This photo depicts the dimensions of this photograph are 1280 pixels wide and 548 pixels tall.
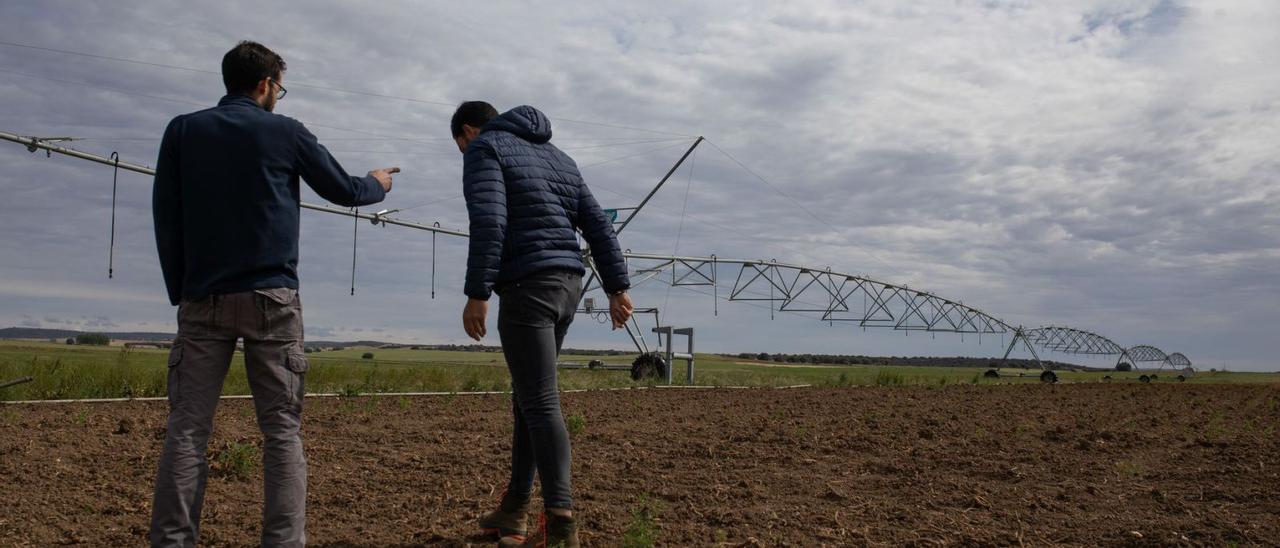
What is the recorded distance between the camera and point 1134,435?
26.7ft

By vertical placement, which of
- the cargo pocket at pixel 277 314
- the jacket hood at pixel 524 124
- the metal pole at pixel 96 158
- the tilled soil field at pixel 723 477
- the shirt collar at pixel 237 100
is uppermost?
the metal pole at pixel 96 158

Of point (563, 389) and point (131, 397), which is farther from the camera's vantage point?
point (563, 389)

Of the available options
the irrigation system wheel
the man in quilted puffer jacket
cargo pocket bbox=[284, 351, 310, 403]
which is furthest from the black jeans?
the irrigation system wheel

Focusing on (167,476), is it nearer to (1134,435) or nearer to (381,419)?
(381,419)

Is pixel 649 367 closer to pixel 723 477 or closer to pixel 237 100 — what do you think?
pixel 723 477

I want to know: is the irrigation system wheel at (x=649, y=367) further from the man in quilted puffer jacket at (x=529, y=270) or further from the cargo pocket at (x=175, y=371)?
the cargo pocket at (x=175, y=371)

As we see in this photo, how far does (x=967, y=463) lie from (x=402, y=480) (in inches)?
143

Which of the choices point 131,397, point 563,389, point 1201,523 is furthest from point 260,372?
point 563,389

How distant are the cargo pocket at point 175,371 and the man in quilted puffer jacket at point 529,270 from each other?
929mm

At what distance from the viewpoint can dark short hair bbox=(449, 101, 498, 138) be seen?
398 cm

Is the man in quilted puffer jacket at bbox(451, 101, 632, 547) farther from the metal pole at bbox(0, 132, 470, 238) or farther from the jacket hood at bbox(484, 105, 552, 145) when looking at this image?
the metal pole at bbox(0, 132, 470, 238)

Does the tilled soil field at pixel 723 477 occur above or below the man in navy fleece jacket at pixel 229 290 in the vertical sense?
below

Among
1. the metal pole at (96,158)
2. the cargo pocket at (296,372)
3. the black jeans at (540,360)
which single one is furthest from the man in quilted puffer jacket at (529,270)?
the metal pole at (96,158)

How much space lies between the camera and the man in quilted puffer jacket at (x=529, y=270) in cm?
344
